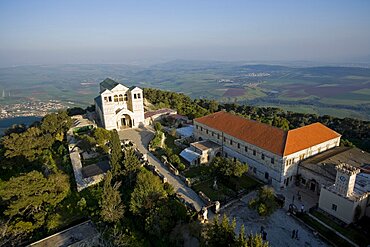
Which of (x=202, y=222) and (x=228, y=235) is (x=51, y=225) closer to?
(x=202, y=222)

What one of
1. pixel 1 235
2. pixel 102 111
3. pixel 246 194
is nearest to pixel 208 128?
pixel 246 194

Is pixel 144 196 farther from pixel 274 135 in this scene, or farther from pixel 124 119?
pixel 124 119

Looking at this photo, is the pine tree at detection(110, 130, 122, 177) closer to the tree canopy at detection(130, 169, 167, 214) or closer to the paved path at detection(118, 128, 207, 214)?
the tree canopy at detection(130, 169, 167, 214)

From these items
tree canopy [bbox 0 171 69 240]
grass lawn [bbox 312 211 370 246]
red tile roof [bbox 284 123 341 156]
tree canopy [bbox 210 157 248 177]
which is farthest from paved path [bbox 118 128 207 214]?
tree canopy [bbox 0 171 69 240]

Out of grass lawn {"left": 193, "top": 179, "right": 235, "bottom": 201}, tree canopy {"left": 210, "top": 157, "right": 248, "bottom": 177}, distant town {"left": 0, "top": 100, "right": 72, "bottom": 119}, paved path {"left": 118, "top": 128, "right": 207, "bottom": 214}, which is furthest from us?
distant town {"left": 0, "top": 100, "right": 72, "bottom": 119}

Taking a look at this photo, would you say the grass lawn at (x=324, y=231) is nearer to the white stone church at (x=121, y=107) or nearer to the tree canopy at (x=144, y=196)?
the tree canopy at (x=144, y=196)

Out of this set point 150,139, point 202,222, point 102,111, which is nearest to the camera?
point 202,222
